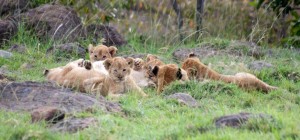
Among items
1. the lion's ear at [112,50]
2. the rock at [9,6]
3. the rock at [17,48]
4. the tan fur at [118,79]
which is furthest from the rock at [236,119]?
the rock at [9,6]

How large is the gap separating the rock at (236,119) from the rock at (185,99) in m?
1.60

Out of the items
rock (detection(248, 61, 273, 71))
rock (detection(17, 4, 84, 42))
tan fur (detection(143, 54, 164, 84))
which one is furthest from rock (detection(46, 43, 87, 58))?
rock (detection(248, 61, 273, 71))

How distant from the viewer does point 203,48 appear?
1284cm

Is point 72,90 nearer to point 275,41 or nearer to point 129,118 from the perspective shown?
point 129,118

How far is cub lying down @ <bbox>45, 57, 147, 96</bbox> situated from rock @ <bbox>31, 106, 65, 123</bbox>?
2162 millimetres

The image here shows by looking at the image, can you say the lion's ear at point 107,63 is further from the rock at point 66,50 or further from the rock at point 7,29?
the rock at point 7,29

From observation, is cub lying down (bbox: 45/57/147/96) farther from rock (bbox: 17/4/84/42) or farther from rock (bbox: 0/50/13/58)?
rock (bbox: 17/4/84/42)

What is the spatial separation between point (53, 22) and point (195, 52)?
8.86ft

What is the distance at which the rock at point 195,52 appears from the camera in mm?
12315

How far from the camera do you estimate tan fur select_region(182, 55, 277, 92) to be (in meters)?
9.78

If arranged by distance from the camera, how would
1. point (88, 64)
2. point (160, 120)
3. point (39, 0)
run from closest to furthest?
point (160, 120) → point (88, 64) → point (39, 0)

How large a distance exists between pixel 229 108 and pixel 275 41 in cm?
791

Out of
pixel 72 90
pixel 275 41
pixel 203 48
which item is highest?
pixel 72 90

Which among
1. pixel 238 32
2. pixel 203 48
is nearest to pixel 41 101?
pixel 203 48
